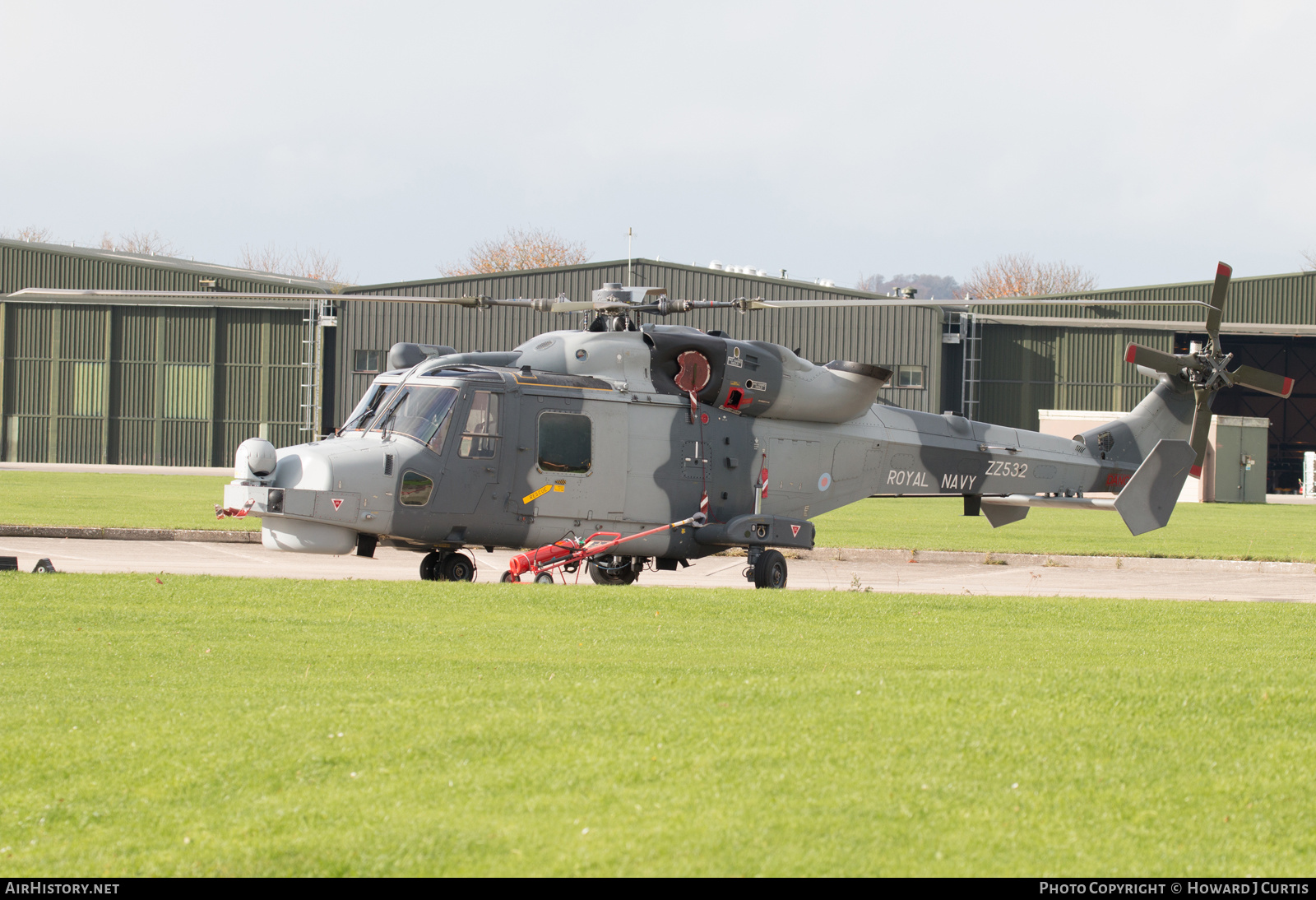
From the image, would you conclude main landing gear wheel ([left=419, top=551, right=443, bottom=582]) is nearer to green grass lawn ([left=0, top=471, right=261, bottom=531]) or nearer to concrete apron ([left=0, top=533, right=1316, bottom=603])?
concrete apron ([left=0, top=533, right=1316, bottom=603])

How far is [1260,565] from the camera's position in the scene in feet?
67.6

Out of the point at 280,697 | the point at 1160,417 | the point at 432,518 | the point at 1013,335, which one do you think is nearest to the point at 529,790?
the point at 280,697

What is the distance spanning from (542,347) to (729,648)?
271 inches

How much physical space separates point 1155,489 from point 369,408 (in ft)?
35.7

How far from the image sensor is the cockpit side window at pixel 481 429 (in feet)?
46.1

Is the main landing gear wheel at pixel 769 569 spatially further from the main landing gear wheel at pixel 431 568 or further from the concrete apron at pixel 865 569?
the main landing gear wheel at pixel 431 568

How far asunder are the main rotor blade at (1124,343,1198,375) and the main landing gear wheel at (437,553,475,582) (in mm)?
9119

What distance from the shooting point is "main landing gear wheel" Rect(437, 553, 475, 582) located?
14805 millimetres

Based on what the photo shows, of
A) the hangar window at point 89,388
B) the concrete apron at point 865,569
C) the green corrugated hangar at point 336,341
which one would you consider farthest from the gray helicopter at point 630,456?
the hangar window at point 89,388

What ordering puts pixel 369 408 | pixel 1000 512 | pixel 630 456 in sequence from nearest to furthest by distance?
pixel 369 408
pixel 630 456
pixel 1000 512

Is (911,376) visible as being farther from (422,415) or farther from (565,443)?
(422,415)

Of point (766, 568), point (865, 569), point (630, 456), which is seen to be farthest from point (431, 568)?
point (865, 569)

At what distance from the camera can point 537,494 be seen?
570 inches

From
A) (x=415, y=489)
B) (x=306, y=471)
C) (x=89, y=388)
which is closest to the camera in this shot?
(x=306, y=471)
